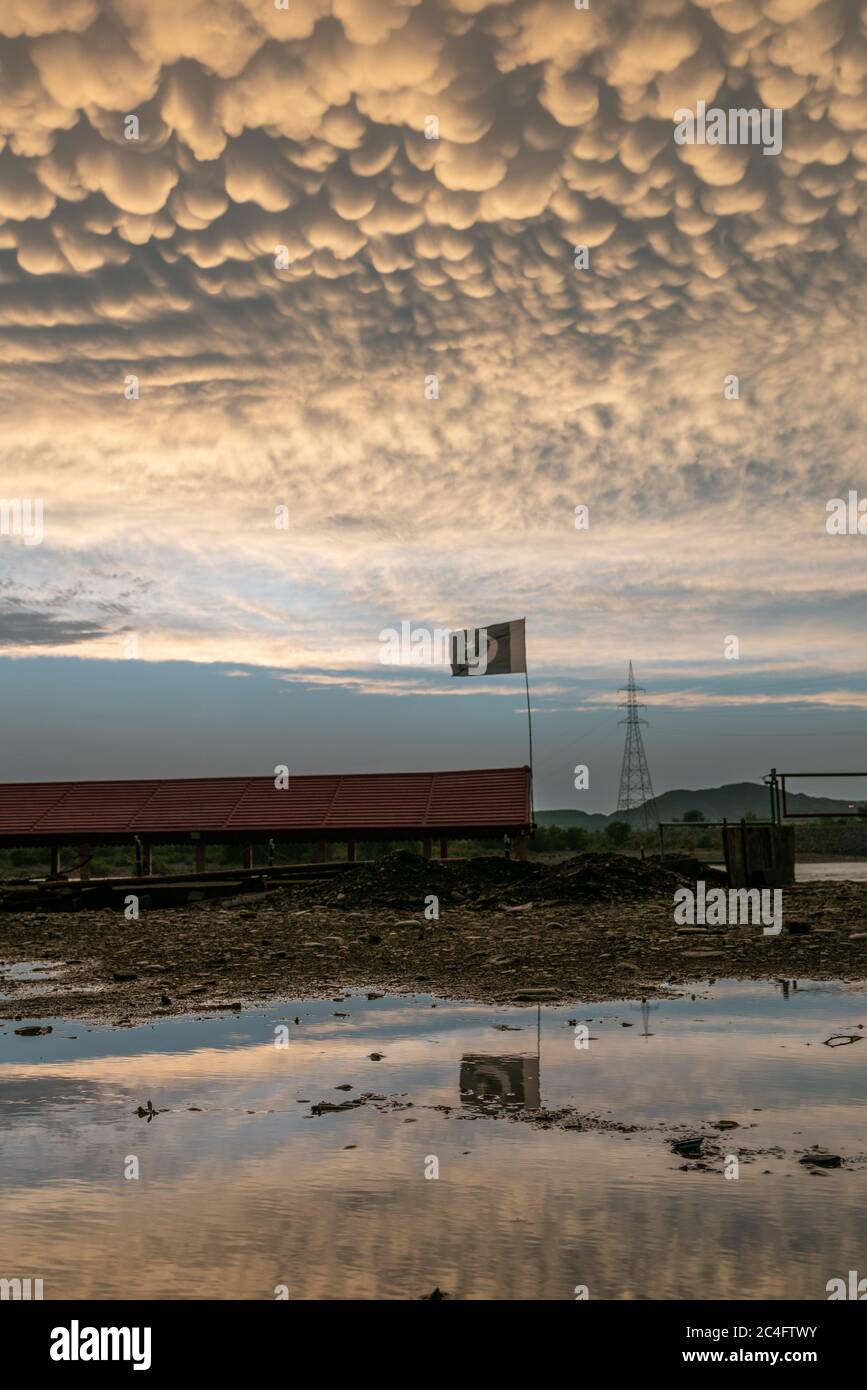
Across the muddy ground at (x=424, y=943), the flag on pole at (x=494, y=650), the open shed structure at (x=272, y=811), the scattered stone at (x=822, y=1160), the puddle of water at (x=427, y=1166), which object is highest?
the flag on pole at (x=494, y=650)

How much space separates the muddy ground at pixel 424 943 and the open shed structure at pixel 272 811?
4.73 m

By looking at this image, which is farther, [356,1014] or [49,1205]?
[356,1014]

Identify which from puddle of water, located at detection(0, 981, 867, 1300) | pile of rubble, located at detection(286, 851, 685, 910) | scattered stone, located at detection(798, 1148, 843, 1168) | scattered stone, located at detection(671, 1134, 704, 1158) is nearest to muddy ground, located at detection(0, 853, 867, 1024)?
pile of rubble, located at detection(286, 851, 685, 910)

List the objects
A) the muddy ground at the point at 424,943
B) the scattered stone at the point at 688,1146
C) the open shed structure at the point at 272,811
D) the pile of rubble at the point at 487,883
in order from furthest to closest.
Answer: the open shed structure at the point at 272,811 → the pile of rubble at the point at 487,883 → the muddy ground at the point at 424,943 → the scattered stone at the point at 688,1146

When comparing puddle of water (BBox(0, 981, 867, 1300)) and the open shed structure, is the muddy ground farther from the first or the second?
the open shed structure

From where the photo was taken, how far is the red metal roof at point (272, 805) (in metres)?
26.4

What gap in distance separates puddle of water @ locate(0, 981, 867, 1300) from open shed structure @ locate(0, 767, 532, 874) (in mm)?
17816

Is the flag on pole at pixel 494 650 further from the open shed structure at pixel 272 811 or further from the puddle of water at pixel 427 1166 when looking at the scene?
Result: the puddle of water at pixel 427 1166

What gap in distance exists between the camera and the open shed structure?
2622cm

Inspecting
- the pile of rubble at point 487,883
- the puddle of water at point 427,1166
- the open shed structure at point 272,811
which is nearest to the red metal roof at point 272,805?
the open shed structure at point 272,811

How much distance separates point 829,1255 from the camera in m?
3.89
